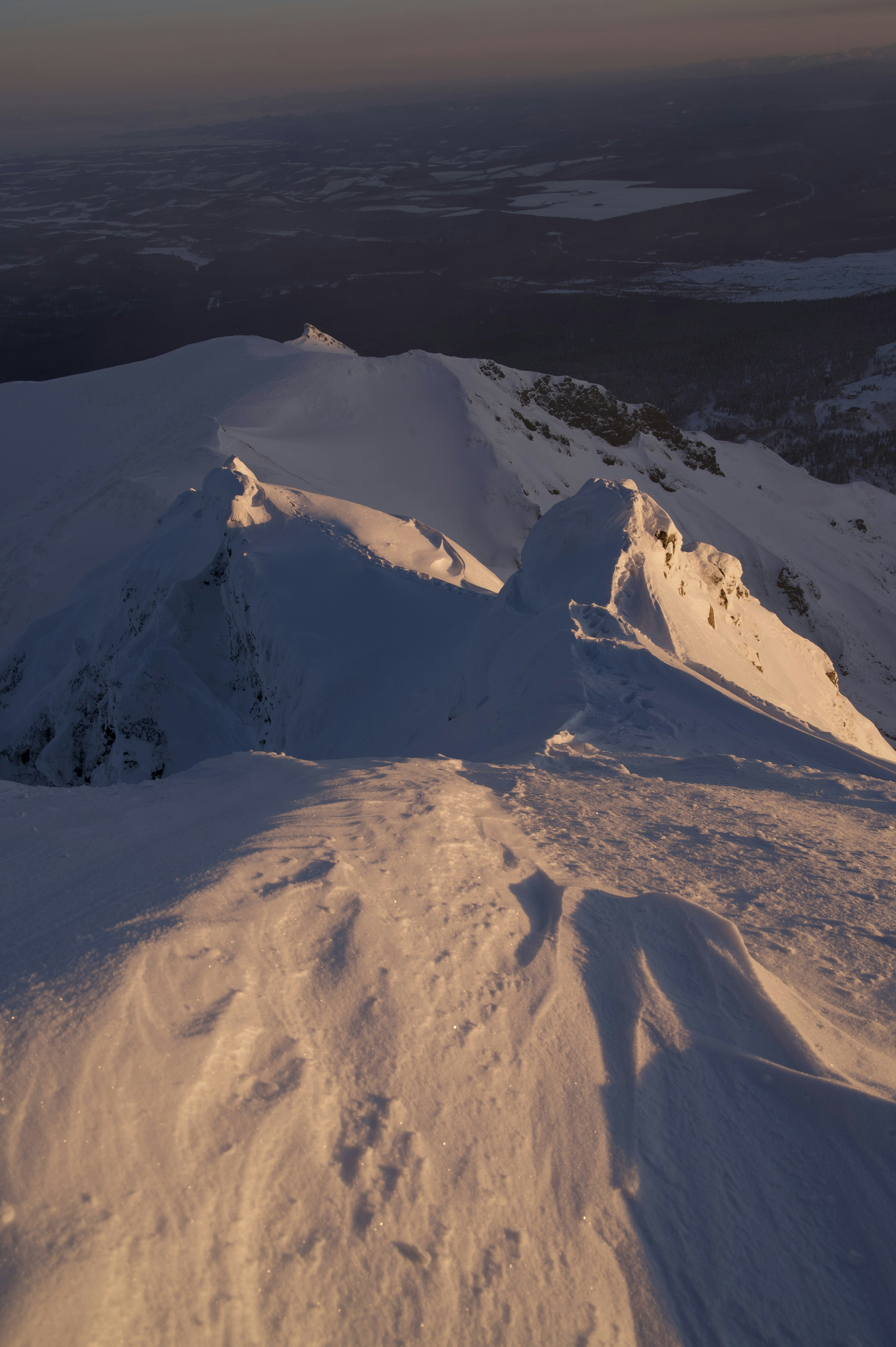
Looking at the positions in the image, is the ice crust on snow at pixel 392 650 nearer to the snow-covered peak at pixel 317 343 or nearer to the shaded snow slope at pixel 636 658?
the shaded snow slope at pixel 636 658

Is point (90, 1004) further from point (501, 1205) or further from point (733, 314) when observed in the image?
point (733, 314)

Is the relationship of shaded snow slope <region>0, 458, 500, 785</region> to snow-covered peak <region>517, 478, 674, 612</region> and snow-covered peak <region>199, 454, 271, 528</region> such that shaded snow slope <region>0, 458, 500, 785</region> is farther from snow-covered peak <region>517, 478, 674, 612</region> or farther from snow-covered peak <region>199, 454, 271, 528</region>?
snow-covered peak <region>517, 478, 674, 612</region>

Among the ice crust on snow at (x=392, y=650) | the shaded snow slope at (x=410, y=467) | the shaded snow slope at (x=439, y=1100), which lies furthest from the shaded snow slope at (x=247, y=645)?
the shaded snow slope at (x=410, y=467)

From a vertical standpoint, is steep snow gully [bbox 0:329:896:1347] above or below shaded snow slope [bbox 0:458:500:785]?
above

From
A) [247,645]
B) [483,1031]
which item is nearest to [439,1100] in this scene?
[483,1031]

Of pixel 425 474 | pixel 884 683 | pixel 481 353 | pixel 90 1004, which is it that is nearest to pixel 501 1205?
pixel 90 1004

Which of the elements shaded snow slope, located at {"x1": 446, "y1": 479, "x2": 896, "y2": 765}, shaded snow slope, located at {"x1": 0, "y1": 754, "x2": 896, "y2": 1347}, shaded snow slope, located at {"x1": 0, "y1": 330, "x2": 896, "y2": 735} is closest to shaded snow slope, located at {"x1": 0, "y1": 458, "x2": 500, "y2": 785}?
shaded snow slope, located at {"x1": 446, "y1": 479, "x2": 896, "y2": 765}

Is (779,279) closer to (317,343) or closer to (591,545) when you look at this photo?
(317,343)
